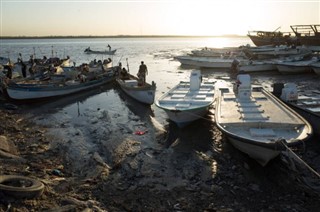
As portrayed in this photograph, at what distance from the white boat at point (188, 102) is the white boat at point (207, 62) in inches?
809

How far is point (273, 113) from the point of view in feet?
41.0

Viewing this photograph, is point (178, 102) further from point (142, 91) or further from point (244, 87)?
point (142, 91)

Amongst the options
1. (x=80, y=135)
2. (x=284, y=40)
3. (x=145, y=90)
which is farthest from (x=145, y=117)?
(x=284, y=40)

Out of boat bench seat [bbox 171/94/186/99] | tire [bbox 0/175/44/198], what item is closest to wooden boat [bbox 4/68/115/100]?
boat bench seat [bbox 171/94/186/99]

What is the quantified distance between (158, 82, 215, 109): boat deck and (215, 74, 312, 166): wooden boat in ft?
3.82

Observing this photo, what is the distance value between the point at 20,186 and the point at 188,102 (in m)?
8.88

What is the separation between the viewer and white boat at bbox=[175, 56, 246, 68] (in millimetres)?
38519

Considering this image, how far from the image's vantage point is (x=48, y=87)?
21953mm

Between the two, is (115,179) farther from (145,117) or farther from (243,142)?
(145,117)

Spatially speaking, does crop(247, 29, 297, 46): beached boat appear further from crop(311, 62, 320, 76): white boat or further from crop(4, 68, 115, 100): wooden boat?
crop(4, 68, 115, 100): wooden boat

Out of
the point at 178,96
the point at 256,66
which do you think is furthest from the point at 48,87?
the point at 256,66

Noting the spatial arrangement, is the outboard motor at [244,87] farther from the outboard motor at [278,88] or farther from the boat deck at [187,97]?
the outboard motor at [278,88]

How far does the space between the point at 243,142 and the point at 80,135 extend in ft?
25.7

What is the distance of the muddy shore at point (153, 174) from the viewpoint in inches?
319
